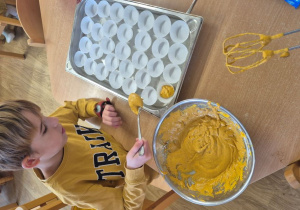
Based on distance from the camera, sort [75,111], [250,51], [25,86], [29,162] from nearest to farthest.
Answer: [250,51], [29,162], [75,111], [25,86]

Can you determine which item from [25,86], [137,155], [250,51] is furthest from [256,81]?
[25,86]

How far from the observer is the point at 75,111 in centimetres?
94

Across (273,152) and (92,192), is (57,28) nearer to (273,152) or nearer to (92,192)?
(92,192)

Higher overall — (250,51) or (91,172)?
(250,51)

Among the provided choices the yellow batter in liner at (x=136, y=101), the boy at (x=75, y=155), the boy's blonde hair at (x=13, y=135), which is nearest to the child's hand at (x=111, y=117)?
the boy at (x=75, y=155)

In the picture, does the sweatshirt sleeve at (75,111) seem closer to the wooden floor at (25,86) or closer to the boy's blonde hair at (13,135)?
the boy's blonde hair at (13,135)

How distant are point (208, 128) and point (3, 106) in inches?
22.3

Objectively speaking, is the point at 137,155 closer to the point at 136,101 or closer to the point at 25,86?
the point at 136,101

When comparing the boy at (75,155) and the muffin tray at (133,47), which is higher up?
the muffin tray at (133,47)

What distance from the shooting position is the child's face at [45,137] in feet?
2.25

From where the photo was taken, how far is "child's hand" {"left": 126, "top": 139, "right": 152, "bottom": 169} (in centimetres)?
70

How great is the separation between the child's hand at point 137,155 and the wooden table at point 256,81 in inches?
3.2

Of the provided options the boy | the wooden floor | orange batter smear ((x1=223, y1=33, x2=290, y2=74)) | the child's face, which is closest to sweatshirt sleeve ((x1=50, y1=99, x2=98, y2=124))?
the boy

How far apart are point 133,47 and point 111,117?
24 cm
